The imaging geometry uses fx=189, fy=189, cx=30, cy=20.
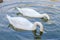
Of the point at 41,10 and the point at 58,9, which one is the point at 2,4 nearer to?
the point at 41,10

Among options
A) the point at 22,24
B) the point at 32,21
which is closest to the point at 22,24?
the point at 22,24

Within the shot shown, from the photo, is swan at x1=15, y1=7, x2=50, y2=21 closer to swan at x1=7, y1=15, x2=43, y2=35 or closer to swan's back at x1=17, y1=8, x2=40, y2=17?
swan's back at x1=17, y1=8, x2=40, y2=17

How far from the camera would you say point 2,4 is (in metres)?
6.66

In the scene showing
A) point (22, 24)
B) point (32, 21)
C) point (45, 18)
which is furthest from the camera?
point (45, 18)

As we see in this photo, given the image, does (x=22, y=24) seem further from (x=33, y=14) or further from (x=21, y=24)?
(x=33, y=14)

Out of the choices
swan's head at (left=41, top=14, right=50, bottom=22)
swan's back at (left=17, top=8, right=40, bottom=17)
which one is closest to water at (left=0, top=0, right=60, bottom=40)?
swan's head at (left=41, top=14, right=50, bottom=22)

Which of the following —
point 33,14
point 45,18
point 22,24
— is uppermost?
point 33,14

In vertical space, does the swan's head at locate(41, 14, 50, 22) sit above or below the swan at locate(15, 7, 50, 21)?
below

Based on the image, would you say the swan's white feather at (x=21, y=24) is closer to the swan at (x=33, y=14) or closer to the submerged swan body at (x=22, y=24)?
the submerged swan body at (x=22, y=24)

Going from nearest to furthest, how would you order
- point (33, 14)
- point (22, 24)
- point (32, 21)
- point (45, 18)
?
1. point (22, 24)
2. point (32, 21)
3. point (45, 18)
4. point (33, 14)

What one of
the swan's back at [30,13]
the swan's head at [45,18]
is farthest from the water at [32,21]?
the swan's back at [30,13]

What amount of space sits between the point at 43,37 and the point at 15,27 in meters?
0.84

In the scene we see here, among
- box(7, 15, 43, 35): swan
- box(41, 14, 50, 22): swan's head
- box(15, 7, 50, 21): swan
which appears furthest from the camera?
box(15, 7, 50, 21): swan

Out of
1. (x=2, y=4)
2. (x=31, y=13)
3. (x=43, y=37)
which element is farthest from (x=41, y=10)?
(x=43, y=37)
